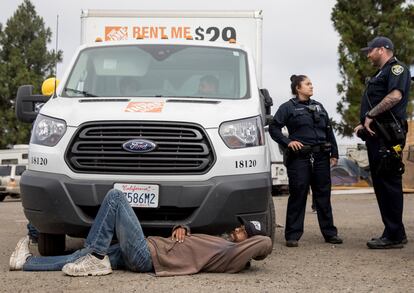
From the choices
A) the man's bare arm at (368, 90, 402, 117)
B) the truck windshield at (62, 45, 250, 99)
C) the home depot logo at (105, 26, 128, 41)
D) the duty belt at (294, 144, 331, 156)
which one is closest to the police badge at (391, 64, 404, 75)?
the man's bare arm at (368, 90, 402, 117)

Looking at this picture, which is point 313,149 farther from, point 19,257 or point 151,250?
point 19,257

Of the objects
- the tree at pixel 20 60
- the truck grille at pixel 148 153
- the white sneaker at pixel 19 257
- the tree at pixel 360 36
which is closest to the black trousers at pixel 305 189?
the truck grille at pixel 148 153

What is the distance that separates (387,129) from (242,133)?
200cm

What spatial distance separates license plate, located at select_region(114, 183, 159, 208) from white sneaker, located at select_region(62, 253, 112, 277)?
57 cm

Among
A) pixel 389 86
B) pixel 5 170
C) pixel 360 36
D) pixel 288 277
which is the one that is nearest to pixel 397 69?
pixel 389 86

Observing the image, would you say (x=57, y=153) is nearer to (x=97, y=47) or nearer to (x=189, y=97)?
(x=189, y=97)

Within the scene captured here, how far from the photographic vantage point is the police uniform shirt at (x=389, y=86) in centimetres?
A: 753

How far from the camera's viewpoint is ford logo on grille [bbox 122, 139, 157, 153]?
6094 millimetres

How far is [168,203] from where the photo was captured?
6020 millimetres

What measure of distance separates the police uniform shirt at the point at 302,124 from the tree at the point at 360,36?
22.0 metres

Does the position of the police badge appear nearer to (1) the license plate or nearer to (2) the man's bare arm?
(2) the man's bare arm

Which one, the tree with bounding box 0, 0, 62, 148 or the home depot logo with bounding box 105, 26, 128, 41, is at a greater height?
the tree with bounding box 0, 0, 62, 148

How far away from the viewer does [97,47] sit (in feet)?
25.6

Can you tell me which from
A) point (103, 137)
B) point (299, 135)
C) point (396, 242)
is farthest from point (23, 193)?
point (396, 242)
